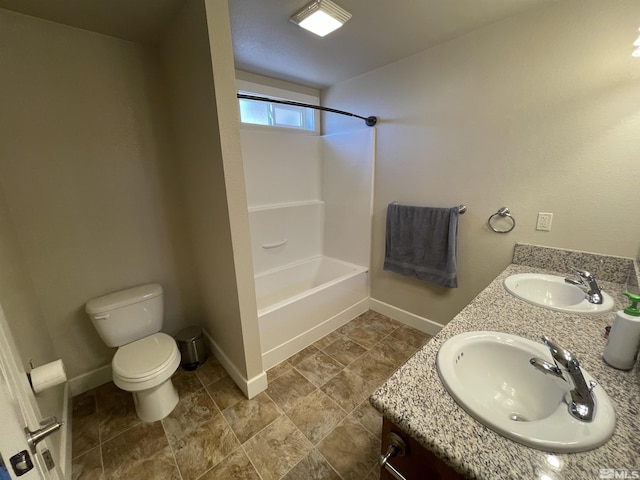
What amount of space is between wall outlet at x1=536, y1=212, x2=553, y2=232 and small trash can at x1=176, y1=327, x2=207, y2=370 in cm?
252

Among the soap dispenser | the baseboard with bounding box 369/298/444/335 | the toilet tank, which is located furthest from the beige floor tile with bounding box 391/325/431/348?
the toilet tank

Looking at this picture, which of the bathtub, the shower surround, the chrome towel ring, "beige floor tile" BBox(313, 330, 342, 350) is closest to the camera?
the chrome towel ring

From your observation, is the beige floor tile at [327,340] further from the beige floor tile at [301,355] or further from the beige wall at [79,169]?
the beige wall at [79,169]

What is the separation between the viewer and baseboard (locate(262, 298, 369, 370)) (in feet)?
6.35

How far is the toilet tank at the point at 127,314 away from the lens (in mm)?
1578

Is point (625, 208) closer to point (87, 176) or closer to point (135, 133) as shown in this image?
point (135, 133)

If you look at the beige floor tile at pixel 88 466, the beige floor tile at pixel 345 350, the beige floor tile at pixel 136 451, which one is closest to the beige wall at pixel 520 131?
the beige floor tile at pixel 345 350

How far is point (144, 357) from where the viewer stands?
1521 millimetres

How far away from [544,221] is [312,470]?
195 centimetres

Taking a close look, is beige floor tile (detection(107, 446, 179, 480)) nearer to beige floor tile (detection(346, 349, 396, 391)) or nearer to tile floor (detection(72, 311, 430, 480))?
tile floor (detection(72, 311, 430, 480))

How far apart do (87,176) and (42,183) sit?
0.69 feet

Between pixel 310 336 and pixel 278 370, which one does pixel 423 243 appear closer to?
pixel 310 336

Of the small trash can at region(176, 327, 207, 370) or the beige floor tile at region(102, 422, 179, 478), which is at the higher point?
the small trash can at region(176, 327, 207, 370)

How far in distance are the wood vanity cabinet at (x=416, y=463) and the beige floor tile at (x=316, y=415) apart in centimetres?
87
